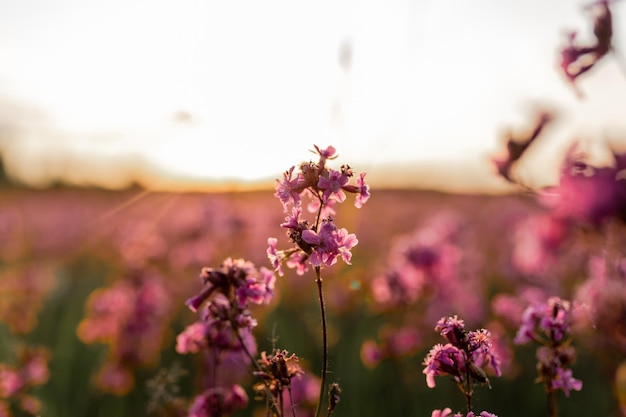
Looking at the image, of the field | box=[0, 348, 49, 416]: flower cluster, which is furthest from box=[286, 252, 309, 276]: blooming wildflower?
box=[0, 348, 49, 416]: flower cluster

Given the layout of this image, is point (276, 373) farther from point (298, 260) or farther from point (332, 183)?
point (332, 183)

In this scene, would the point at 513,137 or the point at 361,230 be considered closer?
the point at 513,137

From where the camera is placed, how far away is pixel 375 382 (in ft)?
14.1

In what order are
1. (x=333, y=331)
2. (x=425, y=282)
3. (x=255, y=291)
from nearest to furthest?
1. (x=255, y=291)
2. (x=425, y=282)
3. (x=333, y=331)

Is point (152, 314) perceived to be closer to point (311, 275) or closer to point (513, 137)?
point (513, 137)

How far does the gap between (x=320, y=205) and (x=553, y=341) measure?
730 millimetres

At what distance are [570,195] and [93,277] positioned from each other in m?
8.06

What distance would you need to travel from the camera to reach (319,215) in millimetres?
1515

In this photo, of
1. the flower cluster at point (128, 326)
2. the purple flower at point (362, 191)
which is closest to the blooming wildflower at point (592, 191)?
the purple flower at point (362, 191)

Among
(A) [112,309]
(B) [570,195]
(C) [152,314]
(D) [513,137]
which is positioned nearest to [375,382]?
(C) [152,314]

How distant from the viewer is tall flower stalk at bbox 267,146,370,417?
56.9 inches

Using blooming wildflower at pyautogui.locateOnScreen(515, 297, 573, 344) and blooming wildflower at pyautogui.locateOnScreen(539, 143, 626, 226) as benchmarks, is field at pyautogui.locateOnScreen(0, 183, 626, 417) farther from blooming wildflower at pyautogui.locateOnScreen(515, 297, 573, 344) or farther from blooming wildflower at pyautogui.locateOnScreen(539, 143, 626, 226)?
blooming wildflower at pyautogui.locateOnScreen(539, 143, 626, 226)

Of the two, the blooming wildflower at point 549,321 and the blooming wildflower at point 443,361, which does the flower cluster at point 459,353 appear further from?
the blooming wildflower at point 549,321

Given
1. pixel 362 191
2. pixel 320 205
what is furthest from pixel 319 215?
pixel 362 191
